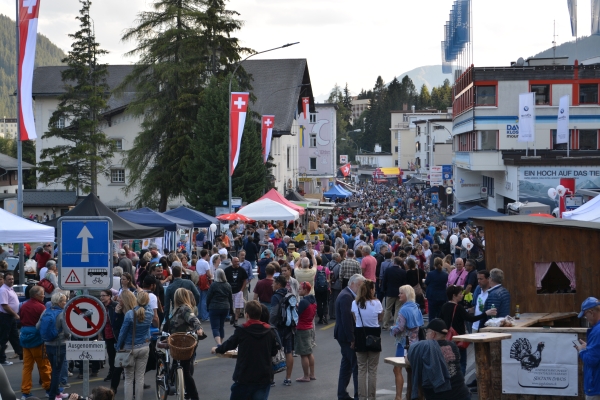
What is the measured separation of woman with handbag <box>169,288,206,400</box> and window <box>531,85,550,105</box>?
45645mm

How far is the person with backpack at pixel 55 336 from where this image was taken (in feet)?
36.0

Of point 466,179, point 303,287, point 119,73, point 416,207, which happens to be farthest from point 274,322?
point 416,207

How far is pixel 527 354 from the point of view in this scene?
9.49 metres

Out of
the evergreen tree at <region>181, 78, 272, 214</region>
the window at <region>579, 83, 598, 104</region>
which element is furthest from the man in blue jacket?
the window at <region>579, 83, 598, 104</region>

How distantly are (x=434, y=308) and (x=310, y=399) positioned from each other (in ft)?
15.7

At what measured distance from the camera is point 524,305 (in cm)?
1127

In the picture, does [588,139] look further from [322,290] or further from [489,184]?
[322,290]

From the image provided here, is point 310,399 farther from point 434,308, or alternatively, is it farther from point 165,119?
point 165,119

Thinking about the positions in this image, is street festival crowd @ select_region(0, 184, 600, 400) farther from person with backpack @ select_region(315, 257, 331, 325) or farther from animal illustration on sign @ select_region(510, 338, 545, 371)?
animal illustration on sign @ select_region(510, 338, 545, 371)

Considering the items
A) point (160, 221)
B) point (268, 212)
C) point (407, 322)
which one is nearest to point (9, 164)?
point (268, 212)

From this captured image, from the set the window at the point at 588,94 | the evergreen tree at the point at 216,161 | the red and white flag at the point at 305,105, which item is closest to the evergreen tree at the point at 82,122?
the evergreen tree at the point at 216,161

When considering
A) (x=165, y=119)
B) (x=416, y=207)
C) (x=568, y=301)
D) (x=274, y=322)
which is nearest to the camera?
(x=568, y=301)

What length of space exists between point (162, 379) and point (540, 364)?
16.2ft

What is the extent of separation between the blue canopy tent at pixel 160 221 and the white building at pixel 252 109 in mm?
27439
